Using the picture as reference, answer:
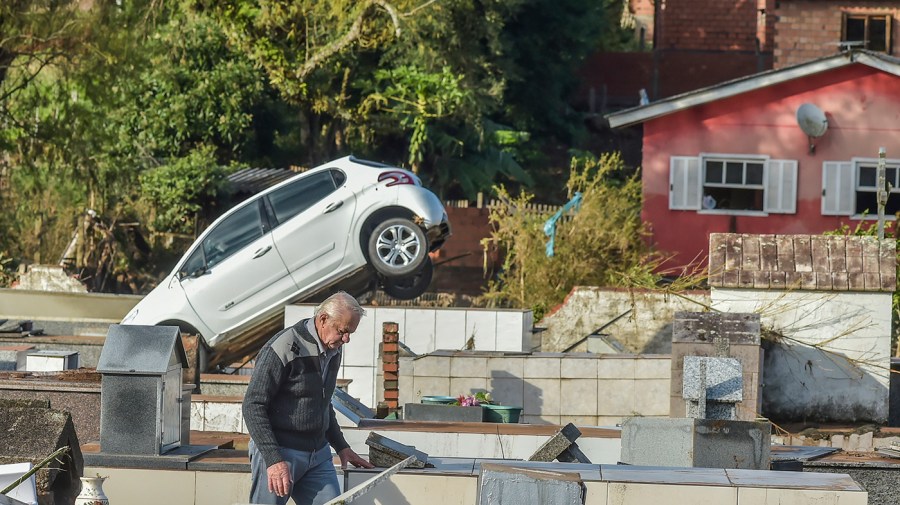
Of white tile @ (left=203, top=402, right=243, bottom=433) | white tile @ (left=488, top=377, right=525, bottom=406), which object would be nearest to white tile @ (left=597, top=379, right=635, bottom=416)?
white tile @ (left=488, top=377, right=525, bottom=406)

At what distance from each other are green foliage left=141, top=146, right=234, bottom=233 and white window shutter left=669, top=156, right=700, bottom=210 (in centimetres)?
869

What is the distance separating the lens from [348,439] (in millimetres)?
8836

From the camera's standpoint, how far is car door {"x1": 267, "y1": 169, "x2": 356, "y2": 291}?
1580cm

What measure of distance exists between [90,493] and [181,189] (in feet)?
69.5

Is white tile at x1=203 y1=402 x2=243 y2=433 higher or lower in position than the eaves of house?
lower

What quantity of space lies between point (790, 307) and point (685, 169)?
12690 mm

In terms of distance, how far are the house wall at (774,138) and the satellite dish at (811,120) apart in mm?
478

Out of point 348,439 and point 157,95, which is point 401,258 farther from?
point 157,95

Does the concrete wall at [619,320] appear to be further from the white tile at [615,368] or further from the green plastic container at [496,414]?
the green plastic container at [496,414]

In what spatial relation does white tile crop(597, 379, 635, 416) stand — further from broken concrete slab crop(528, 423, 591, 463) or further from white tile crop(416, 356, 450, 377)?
broken concrete slab crop(528, 423, 591, 463)

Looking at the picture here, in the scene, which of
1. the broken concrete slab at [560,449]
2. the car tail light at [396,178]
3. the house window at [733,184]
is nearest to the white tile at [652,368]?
the car tail light at [396,178]

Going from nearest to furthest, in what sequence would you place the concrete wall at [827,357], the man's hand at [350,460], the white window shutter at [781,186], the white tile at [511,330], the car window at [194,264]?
the man's hand at [350,460]
the concrete wall at [827,357]
the white tile at [511,330]
the car window at [194,264]
the white window shutter at [781,186]

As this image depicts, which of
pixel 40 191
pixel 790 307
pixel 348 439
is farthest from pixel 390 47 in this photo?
pixel 348 439

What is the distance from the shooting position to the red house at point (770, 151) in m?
24.5
